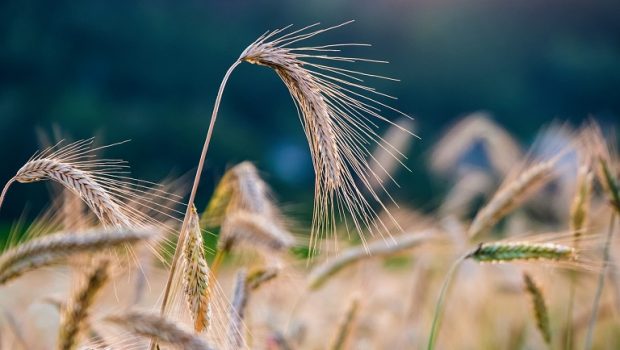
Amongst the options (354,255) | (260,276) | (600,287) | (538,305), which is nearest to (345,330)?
(354,255)

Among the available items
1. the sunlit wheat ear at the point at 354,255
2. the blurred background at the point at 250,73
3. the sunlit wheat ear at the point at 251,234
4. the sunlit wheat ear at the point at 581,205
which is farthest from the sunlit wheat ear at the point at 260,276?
the blurred background at the point at 250,73

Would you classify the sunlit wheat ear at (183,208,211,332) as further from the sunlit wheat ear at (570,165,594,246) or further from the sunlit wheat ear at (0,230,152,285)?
the sunlit wheat ear at (570,165,594,246)

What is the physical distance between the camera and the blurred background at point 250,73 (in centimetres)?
1320

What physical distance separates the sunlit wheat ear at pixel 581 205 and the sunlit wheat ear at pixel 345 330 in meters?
0.77

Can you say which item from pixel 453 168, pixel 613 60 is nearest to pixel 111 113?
pixel 453 168

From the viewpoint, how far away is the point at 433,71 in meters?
17.9

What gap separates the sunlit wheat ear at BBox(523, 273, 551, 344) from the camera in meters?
2.26

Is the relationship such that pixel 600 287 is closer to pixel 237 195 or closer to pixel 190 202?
pixel 237 195

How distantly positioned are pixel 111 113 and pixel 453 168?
9.33 metres

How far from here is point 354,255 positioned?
2455 mm

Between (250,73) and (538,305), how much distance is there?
14.1 m

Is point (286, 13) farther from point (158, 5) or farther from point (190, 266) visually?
point (190, 266)

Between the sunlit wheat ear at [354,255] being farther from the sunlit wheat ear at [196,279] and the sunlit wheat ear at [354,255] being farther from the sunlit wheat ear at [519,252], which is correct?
the sunlit wheat ear at [196,279]

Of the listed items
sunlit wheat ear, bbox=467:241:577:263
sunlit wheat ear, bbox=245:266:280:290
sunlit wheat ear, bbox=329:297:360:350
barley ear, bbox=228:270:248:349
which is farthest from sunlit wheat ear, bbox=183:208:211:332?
sunlit wheat ear, bbox=329:297:360:350
